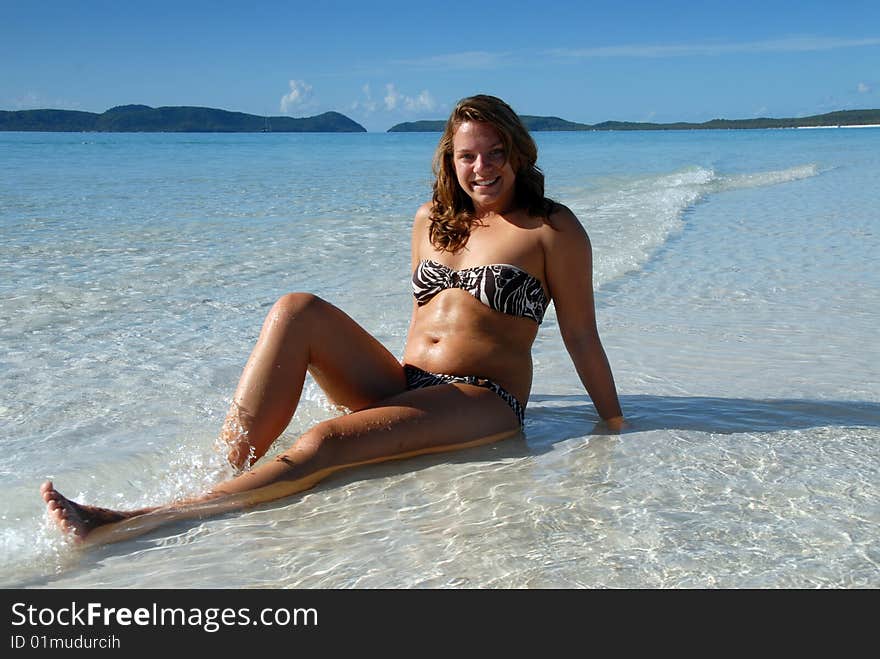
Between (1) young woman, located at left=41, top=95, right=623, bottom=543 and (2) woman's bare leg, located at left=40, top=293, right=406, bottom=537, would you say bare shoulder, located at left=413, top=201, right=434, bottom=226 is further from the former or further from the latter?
(2) woman's bare leg, located at left=40, top=293, right=406, bottom=537

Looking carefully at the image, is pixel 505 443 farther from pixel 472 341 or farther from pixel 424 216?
pixel 424 216

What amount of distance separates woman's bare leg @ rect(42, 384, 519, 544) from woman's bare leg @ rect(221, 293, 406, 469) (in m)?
0.14

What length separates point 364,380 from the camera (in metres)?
3.89

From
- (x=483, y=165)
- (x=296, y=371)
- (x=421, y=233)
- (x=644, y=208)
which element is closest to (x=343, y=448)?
(x=296, y=371)

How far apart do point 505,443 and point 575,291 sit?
2.43 feet

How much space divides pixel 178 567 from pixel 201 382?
2.51 metres

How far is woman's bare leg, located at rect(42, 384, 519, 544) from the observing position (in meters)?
3.02

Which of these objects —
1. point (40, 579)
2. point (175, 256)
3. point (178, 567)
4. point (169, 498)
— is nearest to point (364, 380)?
point (169, 498)

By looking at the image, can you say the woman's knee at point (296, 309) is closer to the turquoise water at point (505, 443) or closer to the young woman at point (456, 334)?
the young woman at point (456, 334)

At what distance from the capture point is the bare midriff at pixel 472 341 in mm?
3982

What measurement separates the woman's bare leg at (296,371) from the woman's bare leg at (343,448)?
0.14m

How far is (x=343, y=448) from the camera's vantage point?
139 inches

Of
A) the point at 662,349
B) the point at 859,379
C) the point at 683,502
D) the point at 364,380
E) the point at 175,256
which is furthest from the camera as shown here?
the point at 175,256
